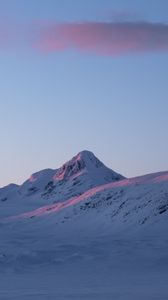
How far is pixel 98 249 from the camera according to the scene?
116 feet

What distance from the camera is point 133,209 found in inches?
2221

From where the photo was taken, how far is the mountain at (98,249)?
2042 centimetres

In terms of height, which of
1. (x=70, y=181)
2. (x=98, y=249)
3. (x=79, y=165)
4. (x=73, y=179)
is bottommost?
(x=98, y=249)

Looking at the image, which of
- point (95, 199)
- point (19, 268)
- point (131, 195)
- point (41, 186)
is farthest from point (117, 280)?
point (41, 186)

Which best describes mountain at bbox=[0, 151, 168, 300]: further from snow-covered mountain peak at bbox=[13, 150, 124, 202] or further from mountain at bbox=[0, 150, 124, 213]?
snow-covered mountain peak at bbox=[13, 150, 124, 202]

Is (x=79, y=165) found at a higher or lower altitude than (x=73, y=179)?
higher

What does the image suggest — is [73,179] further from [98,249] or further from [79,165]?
[98,249]

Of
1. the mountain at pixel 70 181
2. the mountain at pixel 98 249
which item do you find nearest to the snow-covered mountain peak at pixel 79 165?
the mountain at pixel 70 181

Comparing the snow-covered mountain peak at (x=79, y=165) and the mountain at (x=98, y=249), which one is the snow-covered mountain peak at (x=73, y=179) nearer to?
the snow-covered mountain peak at (x=79, y=165)

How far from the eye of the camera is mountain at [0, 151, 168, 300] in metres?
20.4

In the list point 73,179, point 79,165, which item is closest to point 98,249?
point 73,179

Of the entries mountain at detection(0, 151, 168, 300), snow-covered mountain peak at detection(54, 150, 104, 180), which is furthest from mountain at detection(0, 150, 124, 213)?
mountain at detection(0, 151, 168, 300)

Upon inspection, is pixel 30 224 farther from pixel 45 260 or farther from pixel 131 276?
pixel 131 276

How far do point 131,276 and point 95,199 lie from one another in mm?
42226
